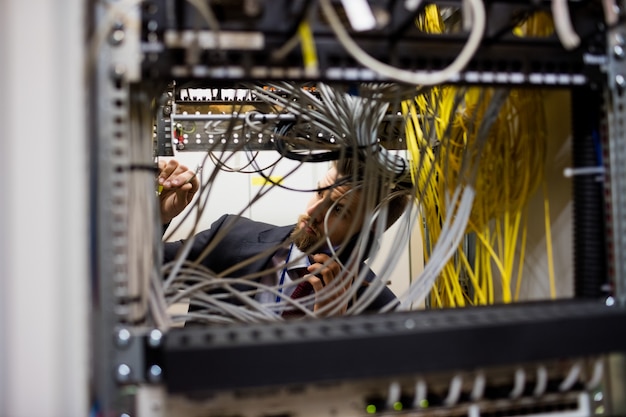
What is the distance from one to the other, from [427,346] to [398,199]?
2.18 feet

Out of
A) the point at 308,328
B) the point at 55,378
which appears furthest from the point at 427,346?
the point at 55,378

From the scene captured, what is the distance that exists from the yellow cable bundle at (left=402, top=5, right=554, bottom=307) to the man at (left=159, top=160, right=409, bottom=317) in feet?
0.47

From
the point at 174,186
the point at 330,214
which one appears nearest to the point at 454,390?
the point at 330,214

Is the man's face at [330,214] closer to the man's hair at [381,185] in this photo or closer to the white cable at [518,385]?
the man's hair at [381,185]

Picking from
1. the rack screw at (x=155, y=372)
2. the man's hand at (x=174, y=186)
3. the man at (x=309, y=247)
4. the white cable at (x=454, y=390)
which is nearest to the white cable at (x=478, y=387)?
the white cable at (x=454, y=390)

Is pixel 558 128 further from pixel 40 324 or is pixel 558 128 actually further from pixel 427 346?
pixel 40 324

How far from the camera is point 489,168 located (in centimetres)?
77

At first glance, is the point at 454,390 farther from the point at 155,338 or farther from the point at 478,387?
the point at 155,338

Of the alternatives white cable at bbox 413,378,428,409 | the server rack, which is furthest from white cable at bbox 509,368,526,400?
white cable at bbox 413,378,428,409

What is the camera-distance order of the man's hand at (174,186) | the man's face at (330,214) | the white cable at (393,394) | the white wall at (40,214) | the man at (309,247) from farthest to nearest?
1. the man's hand at (174,186)
2. the man's face at (330,214)
3. the man at (309,247)
4. the white cable at (393,394)
5. the white wall at (40,214)

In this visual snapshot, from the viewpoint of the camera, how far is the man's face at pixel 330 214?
996 mm

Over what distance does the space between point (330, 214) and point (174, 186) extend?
52cm

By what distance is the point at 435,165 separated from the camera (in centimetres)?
87

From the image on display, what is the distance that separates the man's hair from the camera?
921mm
